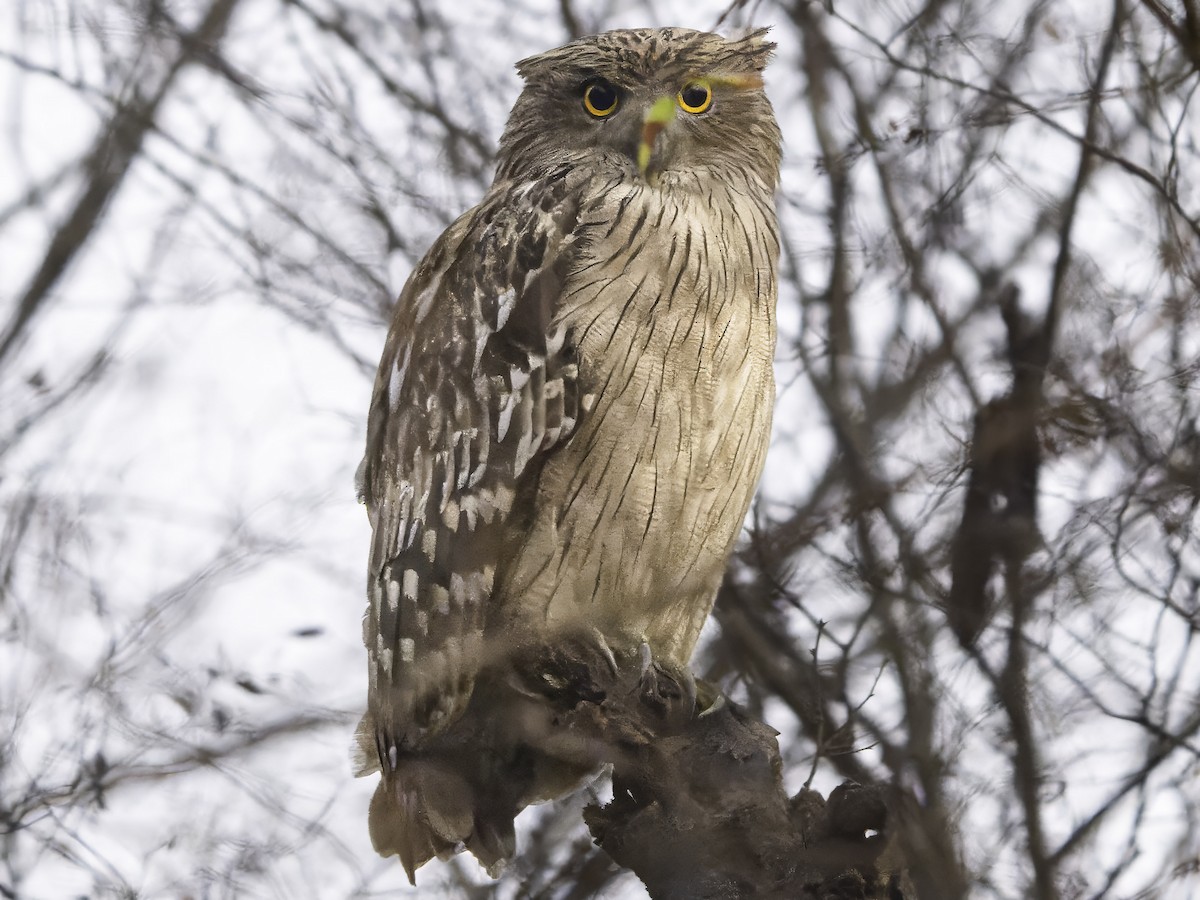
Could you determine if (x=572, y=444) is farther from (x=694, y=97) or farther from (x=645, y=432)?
(x=694, y=97)

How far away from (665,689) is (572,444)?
1.97ft

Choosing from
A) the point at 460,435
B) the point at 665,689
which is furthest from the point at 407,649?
the point at 665,689

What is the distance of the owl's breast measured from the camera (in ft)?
9.84

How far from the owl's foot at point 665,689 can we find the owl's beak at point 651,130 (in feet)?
3.72

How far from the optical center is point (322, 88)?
537cm

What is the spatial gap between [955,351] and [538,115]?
1.48 metres

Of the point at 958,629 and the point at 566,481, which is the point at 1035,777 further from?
the point at 566,481

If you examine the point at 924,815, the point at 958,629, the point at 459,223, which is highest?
the point at 459,223

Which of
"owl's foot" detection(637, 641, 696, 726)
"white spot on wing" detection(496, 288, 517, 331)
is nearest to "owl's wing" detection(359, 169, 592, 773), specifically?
"white spot on wing" detection(496, 288, 517, 331)

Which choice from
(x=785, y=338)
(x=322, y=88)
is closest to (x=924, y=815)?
(x=785, y=338)

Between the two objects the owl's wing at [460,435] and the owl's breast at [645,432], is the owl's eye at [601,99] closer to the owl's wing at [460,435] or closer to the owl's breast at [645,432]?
the owl's wing at [460,435]

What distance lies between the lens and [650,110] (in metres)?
3.28

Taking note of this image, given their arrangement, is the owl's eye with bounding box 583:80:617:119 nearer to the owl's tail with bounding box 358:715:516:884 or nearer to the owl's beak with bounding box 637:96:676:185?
the owl's beak with bounding box 637:96:676:185

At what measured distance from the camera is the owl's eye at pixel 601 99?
134 inches
